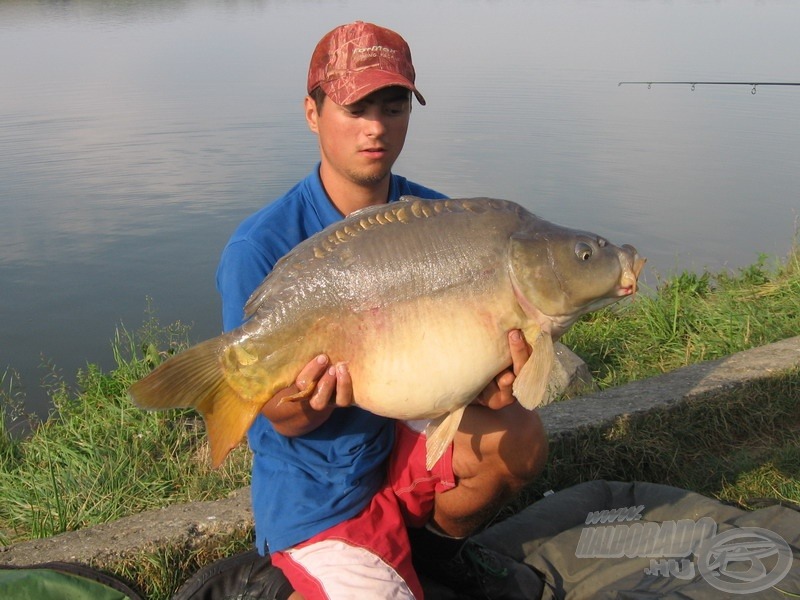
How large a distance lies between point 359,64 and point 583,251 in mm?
767

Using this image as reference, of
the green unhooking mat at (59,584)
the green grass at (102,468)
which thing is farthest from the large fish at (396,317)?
the green grass at (102,468)

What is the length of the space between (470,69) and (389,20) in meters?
9.63

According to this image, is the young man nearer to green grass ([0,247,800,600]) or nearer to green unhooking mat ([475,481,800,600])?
green unhooking mat ([475,481,800,600])

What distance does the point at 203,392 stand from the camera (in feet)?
5.56

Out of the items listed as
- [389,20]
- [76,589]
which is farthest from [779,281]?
[389,20]

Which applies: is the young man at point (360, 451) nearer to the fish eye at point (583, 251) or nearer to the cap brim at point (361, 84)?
the cap brim at point (361, 84)

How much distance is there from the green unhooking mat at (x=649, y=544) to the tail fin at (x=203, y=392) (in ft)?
3.37

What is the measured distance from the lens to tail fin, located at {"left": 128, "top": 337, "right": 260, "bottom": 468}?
167 centimetres

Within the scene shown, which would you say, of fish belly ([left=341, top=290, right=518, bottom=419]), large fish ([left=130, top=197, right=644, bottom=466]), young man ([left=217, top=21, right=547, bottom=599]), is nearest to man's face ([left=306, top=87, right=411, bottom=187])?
young man ([left=217, top=21, right=547, bottom=599])

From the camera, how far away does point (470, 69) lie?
1474 cm

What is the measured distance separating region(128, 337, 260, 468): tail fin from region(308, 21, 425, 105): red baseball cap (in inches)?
29.5

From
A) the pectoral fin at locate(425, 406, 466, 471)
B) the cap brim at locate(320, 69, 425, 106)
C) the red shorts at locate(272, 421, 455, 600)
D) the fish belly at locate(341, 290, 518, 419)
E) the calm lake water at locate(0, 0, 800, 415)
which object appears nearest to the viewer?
the fish belly at locate(341, 290, 518, 419)

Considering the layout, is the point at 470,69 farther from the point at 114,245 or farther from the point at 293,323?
the point at 293,323

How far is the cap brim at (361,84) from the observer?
2.05 meters
